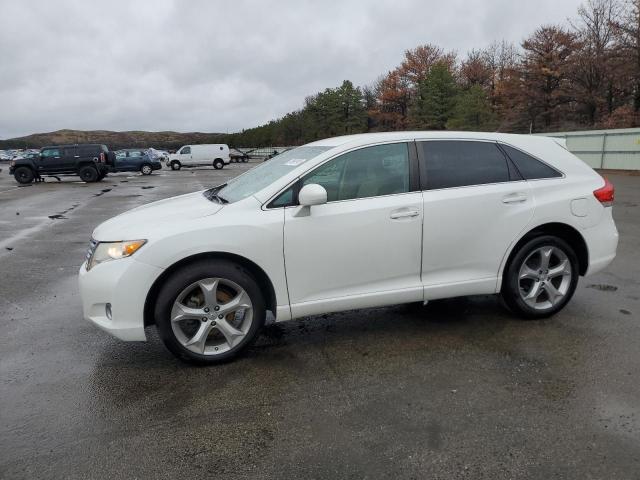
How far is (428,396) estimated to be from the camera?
120 inches

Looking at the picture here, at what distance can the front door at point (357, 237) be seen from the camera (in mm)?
3535

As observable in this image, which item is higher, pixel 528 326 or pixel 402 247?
pixel 402 247

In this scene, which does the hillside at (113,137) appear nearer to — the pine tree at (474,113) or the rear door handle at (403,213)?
the pine tree at (474,113)

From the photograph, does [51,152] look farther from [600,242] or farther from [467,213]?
[600,242]

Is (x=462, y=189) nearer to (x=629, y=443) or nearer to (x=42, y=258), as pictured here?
(x=629, y=443)

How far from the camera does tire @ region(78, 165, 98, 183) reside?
25047mm

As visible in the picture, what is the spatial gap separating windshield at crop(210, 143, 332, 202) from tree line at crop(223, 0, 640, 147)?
32580mm

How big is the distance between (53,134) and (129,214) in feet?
623

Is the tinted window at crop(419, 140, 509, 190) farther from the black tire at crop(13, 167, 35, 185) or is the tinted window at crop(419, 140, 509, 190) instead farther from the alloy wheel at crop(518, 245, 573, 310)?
the black tire at crop(13, 167, 35, 185)

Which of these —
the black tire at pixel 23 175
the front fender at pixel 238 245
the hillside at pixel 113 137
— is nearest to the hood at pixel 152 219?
the front fender at pixel 238 245

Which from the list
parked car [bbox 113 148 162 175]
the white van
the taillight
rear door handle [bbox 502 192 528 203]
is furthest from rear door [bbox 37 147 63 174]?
the taillight

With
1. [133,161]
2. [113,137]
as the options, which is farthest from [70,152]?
[113,137]

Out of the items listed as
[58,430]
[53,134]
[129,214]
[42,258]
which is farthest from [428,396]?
[53,134]

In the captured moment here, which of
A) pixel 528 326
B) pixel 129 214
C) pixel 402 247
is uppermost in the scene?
pixel 129 214
